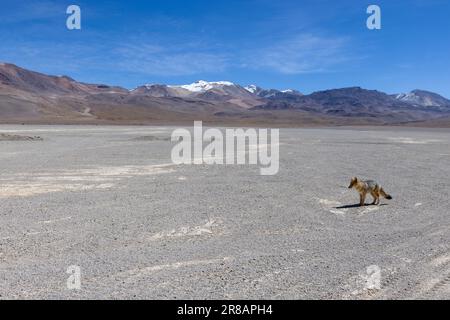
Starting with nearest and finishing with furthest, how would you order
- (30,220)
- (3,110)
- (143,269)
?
(143,269), (30,220), (3,110)

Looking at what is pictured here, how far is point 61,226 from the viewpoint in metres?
9.13

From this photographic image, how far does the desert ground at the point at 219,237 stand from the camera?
19.9ft

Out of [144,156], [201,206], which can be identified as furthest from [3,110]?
[201,206]

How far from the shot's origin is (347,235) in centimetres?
859

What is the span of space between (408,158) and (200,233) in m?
17.1

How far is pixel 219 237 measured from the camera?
27.8 ft

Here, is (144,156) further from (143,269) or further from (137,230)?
(143,269)

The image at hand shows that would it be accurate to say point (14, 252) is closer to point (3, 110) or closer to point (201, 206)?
point (201, 206)

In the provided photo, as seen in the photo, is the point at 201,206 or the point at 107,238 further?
the point at 201,206

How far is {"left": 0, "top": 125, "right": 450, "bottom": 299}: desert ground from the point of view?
6.08m
